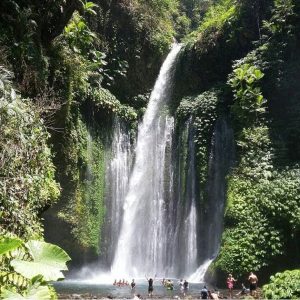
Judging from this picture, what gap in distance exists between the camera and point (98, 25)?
902 inches

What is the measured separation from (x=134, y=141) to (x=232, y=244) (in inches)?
336

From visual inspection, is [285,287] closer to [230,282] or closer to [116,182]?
[230,282]

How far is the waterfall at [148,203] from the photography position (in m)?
18.4

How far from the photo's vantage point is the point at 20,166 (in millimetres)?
8664

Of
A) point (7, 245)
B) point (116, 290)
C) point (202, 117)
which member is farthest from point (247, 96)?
point (7, 245)

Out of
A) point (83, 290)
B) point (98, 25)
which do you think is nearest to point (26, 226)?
point (83, 290)

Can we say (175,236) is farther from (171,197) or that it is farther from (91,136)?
(91,136)

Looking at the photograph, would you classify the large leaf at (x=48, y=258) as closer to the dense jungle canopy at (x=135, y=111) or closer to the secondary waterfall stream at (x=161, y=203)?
the dense jungle canopy at (x=135, y=111)

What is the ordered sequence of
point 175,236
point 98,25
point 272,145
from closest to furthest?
1. point 272,145
2. point 175,236
3. point 98,25

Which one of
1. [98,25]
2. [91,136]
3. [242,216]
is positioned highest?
[98,25]

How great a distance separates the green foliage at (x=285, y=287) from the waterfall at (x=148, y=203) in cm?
987

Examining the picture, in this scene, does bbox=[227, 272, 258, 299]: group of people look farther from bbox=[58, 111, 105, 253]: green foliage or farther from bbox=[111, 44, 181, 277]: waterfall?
bbox=[58, 111, 105, 253]: green foliage

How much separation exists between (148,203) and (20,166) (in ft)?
37.3

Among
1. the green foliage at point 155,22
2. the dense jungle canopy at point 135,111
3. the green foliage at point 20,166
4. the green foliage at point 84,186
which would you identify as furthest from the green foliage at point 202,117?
the green foliage at point 20,166
